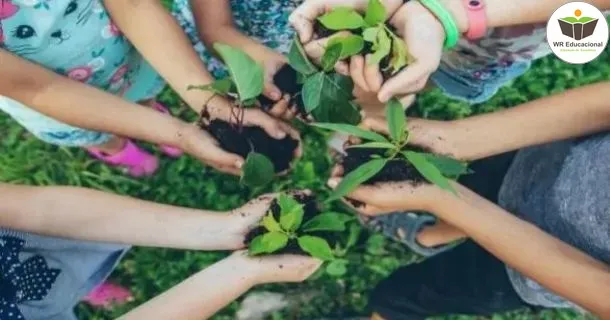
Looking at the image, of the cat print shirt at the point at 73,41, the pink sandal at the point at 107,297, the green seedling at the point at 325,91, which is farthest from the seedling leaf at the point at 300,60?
the pink sandal at the point at 107,297

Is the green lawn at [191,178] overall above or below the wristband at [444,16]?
below

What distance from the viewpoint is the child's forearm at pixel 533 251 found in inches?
26.8

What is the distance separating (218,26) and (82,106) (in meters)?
0.16

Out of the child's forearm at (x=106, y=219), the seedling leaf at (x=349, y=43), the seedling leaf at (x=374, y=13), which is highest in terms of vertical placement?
the seedling leaf at (x=374, y=13)

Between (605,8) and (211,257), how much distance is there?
46cm

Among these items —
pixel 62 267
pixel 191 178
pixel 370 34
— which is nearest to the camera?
pixel 370 34

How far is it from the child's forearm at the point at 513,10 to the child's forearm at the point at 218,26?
19 cm

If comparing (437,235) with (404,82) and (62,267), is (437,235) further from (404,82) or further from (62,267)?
(62,267)

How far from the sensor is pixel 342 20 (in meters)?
0.68

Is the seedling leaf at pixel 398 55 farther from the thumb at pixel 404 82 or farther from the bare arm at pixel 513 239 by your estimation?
the bare arm at pixel 513 239

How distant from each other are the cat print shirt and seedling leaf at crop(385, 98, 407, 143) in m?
Result: 0.29

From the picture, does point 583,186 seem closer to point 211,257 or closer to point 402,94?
point 402,94

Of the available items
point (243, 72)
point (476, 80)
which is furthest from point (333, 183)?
point (476, 80)

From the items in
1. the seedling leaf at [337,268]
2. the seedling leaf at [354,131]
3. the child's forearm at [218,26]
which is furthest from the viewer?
the seedling leaf at [337,268]
